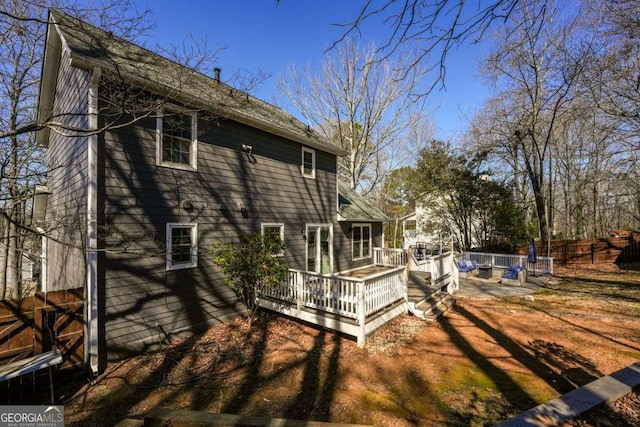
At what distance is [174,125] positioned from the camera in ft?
20.1

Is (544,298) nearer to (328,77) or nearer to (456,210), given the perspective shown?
(456,210)

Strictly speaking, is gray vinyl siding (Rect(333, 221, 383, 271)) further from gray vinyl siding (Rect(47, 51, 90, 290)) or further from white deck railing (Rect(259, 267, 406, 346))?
gray vinyl siding (Rect(47, 51, 90, 290))

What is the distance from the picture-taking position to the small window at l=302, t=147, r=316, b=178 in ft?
32.1

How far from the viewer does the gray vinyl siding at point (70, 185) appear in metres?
5.37

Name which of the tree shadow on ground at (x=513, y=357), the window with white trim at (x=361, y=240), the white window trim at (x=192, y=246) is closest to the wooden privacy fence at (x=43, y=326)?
the white window trim at (x=192, y=246)

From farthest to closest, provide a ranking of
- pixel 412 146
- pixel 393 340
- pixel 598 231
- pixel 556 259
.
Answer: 1. pixel 598 231
2. pixel 412 146
3. pixel 556 259
4. pixel 393 340

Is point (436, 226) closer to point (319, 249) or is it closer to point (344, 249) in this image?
point (344, 249)

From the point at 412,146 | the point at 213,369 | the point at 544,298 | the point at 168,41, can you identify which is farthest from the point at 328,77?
the point at 213,369

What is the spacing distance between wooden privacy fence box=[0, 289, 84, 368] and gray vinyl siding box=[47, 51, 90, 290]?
0.59m

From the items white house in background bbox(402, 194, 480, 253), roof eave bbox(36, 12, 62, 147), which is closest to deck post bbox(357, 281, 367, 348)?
roof eave bbox(36, 12, 62, 147)

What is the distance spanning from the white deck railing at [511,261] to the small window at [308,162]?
986 centimetres

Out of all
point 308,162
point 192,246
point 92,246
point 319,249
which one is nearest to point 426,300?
point 319,249

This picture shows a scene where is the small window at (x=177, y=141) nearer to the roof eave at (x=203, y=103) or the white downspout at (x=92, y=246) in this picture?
the roof eave at (x=203, y=103)

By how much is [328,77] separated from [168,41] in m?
14.1
